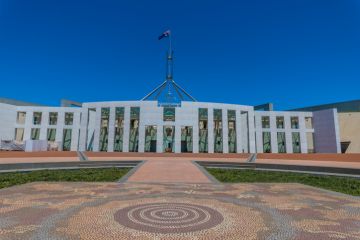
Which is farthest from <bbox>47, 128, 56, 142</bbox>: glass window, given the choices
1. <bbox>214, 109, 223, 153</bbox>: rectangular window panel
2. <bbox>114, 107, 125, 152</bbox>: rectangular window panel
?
<bbox>214, 109, 223, 153</bbox>: rectangular window panel

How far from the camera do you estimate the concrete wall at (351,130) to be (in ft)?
189

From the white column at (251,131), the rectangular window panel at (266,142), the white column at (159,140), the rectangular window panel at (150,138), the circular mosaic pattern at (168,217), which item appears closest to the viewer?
the circular mosaic pattern at (168,217)

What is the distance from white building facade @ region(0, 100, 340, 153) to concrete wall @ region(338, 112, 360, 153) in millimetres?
7839

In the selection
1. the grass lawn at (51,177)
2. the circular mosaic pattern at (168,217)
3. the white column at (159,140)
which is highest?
the white column at (159,140)

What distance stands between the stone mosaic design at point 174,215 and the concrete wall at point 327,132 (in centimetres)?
5290

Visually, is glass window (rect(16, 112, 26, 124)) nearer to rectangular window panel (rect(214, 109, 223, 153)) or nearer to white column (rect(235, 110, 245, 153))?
rectangular window panel (rect(214, 109, 223, 153))

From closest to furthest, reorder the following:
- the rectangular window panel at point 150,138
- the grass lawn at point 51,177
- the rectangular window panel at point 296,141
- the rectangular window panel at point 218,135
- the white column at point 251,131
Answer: the grass lawn at point 51,177
the white column at point 251,131
the rectangular window panel at point 150,138
the rectangular window panel at point 218,135
the rectangular window panel at point 296,141

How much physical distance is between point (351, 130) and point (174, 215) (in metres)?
68.2

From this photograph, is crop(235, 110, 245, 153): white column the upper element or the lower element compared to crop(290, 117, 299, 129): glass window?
lower

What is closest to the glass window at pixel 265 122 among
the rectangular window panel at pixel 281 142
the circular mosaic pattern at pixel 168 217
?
the rectangular window panel at pixel 281 142

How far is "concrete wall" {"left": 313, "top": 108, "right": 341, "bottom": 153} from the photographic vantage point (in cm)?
5266

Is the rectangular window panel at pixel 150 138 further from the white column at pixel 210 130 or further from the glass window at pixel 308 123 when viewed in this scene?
the glass window at pixel 308 123

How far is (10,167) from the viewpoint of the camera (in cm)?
1667

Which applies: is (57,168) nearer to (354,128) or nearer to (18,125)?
(18,125)
